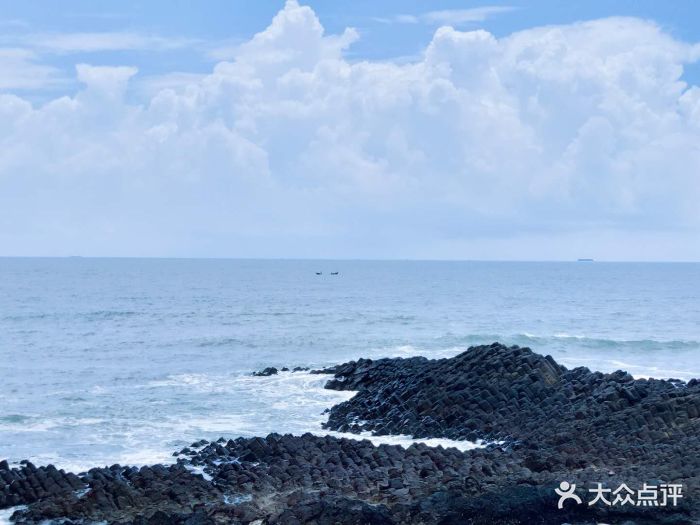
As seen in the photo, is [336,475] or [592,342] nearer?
[336,475]

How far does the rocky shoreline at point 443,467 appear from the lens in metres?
19.0

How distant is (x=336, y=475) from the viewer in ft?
74.1

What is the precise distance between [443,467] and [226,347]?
36.4 metres

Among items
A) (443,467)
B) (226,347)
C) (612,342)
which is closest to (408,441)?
(443,467)

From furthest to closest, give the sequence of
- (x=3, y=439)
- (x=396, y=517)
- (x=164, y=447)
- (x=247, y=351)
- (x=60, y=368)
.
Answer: (x=247, y=351) < (x=60, y=368) < (x=3, y=439) < (x=164, y=447) < (x=396, y=517)

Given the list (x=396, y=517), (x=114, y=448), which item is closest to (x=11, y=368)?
(x=114, y=448)

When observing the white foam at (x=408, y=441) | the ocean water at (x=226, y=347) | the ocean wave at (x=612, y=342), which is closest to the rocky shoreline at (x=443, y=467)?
the white foam at (x=408, y=441)

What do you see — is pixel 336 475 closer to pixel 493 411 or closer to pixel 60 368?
pixel 493 411

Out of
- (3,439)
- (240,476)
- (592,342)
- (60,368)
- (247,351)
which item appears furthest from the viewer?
(592,342)

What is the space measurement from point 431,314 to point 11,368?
46.3 metres

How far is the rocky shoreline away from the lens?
19.0 meters

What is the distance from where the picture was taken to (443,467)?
23031mm

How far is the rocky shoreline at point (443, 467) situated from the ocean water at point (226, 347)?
9.52 ft

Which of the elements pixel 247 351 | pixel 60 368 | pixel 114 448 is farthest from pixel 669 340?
pixel 114 448
